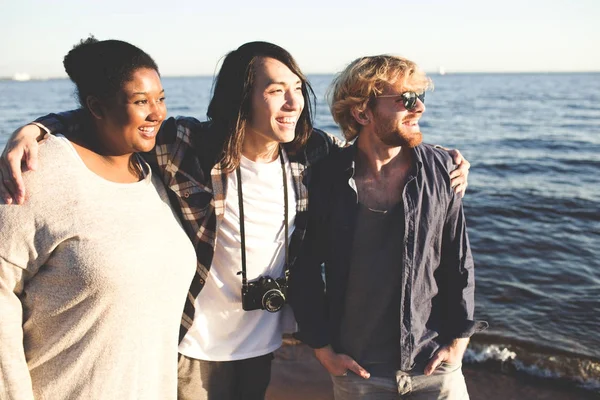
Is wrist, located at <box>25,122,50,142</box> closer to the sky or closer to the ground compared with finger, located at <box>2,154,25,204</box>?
closer to the sky

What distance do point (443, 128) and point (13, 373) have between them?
24.1m

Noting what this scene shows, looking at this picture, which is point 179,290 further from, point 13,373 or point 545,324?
point 545,324

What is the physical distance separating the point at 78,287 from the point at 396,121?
180 cm

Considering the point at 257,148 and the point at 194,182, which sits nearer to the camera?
the point at 194,182

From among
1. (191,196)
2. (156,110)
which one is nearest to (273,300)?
(191,196)

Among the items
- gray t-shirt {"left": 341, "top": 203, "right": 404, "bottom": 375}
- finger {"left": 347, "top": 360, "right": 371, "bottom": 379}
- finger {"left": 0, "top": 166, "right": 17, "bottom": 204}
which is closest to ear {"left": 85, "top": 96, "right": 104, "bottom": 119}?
finger {"left": 0, "top": 166, "right": 17, "bottom": 204}

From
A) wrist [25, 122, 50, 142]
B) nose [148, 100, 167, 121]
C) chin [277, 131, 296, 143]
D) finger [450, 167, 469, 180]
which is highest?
nose [148, 100, 167, 121]

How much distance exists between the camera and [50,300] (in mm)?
1978

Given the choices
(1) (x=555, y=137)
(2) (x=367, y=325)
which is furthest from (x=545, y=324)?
(1) (x=555, y=137)

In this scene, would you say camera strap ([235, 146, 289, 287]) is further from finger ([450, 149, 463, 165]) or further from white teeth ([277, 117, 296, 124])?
finger ([450, 149, 463, 165])

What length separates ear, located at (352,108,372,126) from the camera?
302 cm

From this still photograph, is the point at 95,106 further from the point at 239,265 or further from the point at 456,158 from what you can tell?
the point at 456,158

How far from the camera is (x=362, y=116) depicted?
3049 mm

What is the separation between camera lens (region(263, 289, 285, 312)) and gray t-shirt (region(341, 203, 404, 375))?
38 centimetres
